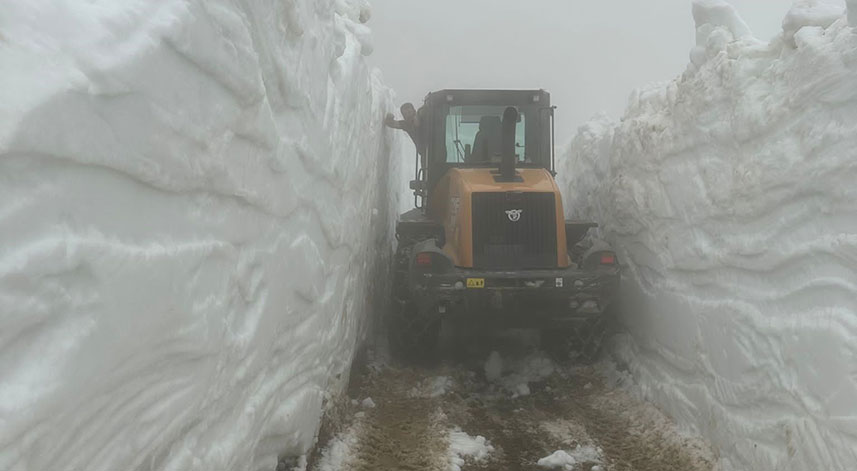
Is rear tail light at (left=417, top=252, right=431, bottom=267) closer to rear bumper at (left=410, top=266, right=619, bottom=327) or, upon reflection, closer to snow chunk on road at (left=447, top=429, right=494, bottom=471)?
rear bumper at (left=410, top=266, right=619, bottom=327)

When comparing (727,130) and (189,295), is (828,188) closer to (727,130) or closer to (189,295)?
(727,130)

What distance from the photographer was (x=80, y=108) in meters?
1.82

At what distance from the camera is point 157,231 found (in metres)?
2.24

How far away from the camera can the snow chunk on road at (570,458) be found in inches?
182

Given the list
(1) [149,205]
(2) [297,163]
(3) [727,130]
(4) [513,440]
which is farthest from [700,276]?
(1) [149,205]

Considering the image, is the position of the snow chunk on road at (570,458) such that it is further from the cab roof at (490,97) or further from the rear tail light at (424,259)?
the cab roof at (490,97)

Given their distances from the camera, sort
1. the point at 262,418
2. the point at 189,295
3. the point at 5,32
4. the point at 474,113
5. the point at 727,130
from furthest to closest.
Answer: the point at 474,113 < the point at 727,130 < the point at 262,418 < the point at 189,295 < the point at 5,32

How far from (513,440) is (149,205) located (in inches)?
150

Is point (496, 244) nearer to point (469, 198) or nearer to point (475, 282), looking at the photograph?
point (469, 198)

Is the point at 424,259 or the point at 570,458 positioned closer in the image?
the point at 570,458

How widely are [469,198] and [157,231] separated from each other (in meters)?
4.43

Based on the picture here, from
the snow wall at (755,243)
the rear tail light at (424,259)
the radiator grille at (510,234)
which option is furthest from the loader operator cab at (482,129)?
the rear tail light at (424,259)

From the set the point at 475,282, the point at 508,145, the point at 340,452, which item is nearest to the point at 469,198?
the point at 508,145

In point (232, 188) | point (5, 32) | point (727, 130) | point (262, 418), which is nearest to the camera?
point (5, 32)
